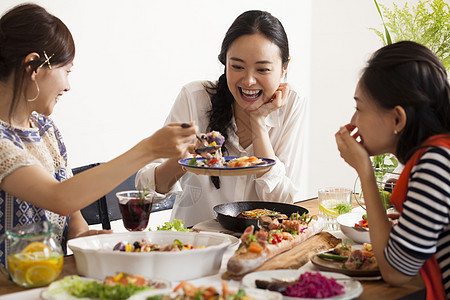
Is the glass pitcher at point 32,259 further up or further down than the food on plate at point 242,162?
further down

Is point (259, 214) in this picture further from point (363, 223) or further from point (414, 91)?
point (414, 91)

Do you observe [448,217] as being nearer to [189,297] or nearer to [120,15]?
[189,297]

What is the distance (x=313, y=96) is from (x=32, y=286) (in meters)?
4.75

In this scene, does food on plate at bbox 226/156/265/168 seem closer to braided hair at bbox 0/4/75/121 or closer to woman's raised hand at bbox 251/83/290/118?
woman's raised hand at bbox 251/83/290/118

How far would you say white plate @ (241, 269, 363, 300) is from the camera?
1474mm

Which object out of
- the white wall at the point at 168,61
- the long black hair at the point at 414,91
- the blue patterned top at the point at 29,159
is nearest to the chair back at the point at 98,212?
the blue patterned top at the point at 29,159

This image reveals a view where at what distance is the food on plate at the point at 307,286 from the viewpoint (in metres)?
1.44

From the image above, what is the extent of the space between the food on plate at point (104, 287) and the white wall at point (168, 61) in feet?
9.41

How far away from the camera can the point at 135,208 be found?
193 centimetres

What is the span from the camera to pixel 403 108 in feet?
5.51

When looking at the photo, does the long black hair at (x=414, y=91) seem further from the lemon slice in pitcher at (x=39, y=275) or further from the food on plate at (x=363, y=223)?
the lemon slice in pitcher at (x=39, y=275)

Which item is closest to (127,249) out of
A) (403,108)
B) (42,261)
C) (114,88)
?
(42,261)

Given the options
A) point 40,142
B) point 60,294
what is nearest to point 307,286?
point 60,294

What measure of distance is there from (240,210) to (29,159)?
94cm
